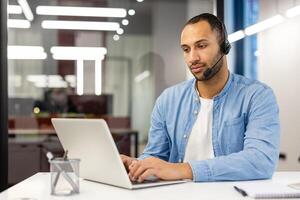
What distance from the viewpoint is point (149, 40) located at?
371 cm

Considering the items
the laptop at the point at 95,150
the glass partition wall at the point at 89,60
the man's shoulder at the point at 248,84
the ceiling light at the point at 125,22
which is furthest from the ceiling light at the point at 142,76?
the laptop at the point at 95,150

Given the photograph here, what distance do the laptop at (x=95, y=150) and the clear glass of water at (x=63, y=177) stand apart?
0.10 m

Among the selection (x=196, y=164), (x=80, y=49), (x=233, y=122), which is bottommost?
(x=196, y=164)

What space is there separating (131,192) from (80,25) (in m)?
2.62

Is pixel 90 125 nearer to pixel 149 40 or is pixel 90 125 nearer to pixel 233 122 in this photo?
pixel 233 122

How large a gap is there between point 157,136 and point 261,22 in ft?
7.76

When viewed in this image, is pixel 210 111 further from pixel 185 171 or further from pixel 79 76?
pixel 79 76

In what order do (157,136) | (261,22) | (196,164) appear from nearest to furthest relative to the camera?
(196,164), (157,136), (261,22)

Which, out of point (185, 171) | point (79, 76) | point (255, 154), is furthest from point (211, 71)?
point (79, 76)

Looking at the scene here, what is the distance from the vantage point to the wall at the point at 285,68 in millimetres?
3695

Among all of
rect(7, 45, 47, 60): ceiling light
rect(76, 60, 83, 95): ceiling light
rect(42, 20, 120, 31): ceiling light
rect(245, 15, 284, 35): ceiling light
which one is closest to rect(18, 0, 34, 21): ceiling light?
rect(42, 20, 120, 31): ceiling light

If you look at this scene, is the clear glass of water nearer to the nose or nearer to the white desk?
the white desk

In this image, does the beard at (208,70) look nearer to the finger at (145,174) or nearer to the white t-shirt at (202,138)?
the white t-shirt at (202,138)

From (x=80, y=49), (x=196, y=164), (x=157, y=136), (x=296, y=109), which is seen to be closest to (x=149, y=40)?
(x=80, y=49)
